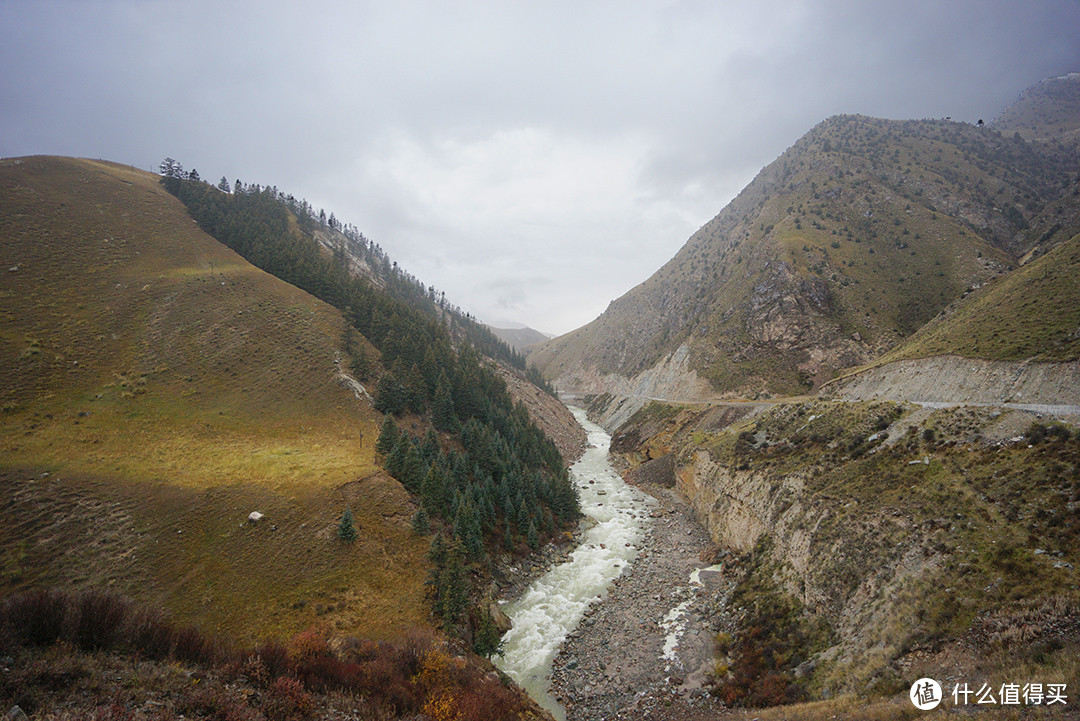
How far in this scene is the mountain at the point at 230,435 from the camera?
2053 cm

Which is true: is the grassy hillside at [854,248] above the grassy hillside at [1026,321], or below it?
above

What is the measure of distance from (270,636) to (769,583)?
2873cm

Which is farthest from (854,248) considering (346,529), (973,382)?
(346,529)

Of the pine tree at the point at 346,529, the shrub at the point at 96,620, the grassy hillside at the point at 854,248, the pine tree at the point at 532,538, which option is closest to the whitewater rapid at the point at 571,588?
the pine tree at the point at 532,538

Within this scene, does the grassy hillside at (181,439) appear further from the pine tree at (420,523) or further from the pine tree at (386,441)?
the pine tree at (420,523)

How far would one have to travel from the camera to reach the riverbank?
19.1m

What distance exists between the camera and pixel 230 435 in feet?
111

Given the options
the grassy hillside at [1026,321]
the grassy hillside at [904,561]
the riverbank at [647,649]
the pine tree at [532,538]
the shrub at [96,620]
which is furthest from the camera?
the pine tree at [532,538]
